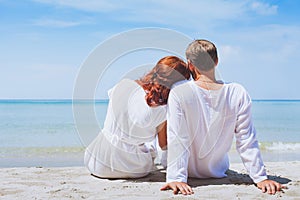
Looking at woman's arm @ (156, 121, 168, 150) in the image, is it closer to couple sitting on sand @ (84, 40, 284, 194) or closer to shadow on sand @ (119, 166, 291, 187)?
couple sitting on sand @ (84, 40, 284, 194)

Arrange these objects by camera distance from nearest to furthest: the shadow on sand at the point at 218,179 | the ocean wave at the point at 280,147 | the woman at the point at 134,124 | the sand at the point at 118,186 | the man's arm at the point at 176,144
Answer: the sand at the point at 118,186, the man's arm at the point at 176,144, the woman at the point at 134,124, the shadow on sand at the point at 218,179, the ocean wave at the point at 280,147

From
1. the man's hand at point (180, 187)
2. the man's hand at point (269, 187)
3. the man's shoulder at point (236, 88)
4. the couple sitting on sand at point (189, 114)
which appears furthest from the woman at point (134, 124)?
the man's hand at point (269, 187)

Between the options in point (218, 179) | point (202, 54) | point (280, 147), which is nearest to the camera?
point (202, 54)

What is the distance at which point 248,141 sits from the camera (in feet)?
10.9

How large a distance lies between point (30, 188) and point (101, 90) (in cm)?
107

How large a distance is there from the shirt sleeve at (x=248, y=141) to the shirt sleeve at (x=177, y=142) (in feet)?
1.50

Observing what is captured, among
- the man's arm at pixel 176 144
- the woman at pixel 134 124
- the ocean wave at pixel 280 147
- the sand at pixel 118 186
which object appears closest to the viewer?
the sand at pixel 118 186

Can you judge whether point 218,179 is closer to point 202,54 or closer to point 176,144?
point 176,144

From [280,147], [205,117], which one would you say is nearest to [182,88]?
[205,117]

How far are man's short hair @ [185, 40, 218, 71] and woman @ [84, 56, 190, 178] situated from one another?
104 millimetres

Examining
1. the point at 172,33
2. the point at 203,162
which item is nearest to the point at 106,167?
the point at 203,162

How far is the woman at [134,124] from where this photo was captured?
11.1 feet

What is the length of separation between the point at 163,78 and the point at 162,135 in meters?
0.59

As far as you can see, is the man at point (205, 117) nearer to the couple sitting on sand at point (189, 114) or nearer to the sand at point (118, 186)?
the couple sitting on sand at point (189, 114)
